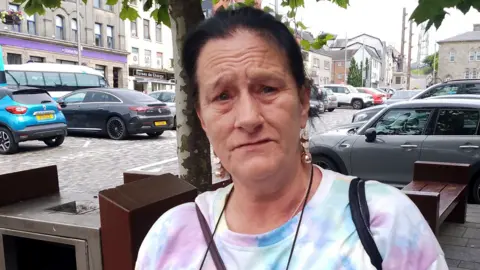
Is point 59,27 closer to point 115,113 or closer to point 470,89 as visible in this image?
point 115,113

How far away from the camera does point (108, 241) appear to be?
1.99m

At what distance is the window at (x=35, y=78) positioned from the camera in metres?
21.6

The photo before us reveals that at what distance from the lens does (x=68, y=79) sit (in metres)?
23.1

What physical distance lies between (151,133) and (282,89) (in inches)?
549

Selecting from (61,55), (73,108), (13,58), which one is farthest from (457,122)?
(61,55)

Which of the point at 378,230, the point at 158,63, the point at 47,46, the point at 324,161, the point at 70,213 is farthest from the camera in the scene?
the point at 158,63

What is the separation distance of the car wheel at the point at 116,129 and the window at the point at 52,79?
998cm

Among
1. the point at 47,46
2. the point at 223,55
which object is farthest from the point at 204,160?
the point at 47,46

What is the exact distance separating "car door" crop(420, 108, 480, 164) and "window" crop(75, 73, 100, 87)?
20.3 metres

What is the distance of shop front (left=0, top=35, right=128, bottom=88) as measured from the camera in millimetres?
29750

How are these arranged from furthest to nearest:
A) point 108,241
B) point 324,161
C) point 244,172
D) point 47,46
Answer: point 47,46 → point 324,161 → point 108,241 → point 244,172

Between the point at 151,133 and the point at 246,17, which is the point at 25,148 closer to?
the point at 151,133

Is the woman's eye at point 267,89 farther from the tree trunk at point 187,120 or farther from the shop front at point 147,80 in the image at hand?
the shop front at point 147,80

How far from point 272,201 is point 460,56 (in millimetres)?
78042
